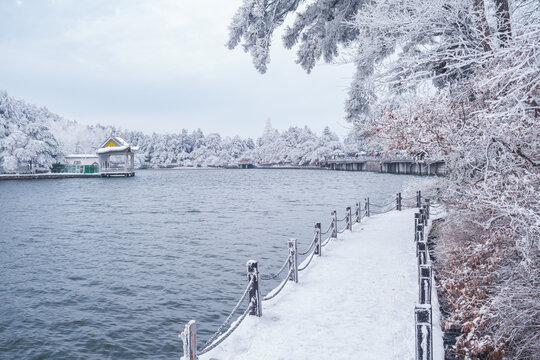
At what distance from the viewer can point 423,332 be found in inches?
203

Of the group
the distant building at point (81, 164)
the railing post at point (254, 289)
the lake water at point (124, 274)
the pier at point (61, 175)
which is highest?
the distant building at point (81, 164)

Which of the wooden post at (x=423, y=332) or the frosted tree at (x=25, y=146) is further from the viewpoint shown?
the frosted tree at (x=25, y=146)

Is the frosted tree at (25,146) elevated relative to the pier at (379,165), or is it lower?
elevated

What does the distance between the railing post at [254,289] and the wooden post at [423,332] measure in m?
3.16

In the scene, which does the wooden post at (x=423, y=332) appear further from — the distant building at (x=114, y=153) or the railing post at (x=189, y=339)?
the distant building at (x=114, y=153)

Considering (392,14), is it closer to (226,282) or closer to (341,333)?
(341,333)

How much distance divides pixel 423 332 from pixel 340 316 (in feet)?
8.61

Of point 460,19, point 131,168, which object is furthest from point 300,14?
point 131,168

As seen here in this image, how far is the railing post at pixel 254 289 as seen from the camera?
7.41m

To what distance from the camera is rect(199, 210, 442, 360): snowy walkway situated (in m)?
6.27

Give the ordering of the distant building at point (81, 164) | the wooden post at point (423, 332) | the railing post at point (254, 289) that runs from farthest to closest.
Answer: the distant building at point (81, 164)
the railing post at point (254, 289)
the wooden post at point (423, 332)

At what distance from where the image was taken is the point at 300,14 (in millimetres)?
14234

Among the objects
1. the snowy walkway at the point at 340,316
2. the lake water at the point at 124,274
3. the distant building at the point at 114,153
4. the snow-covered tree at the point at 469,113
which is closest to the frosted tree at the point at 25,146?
the distant building at the point at 114,153

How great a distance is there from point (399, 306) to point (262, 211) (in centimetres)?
2553
